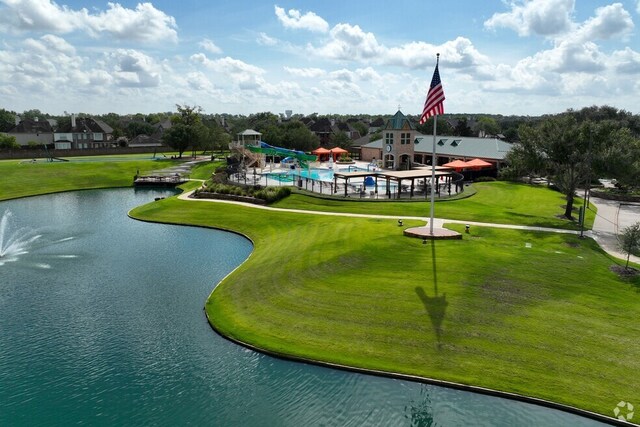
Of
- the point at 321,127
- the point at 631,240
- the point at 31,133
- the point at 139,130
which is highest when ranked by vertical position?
the point at 321,127

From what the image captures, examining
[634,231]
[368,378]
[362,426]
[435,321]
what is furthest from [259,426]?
[634,231]

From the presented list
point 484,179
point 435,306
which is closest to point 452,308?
point 435,306

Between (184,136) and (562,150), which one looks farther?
(184,136)

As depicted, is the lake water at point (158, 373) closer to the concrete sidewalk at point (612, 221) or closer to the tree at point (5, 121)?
the concrete sidewalk at point (612, 221)

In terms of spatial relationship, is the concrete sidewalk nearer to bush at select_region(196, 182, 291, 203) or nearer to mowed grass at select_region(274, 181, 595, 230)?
mowed grass at select_region(274, 181, 595, 230)

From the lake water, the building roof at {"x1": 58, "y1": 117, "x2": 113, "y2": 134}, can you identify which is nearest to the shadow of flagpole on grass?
the lake water

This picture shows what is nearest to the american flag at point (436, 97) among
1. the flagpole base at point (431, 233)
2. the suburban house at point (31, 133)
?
the flagpole base at point (431, 233)

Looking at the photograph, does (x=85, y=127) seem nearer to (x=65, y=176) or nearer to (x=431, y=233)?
(x=65, y=176)

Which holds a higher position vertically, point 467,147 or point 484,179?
point 467,147
